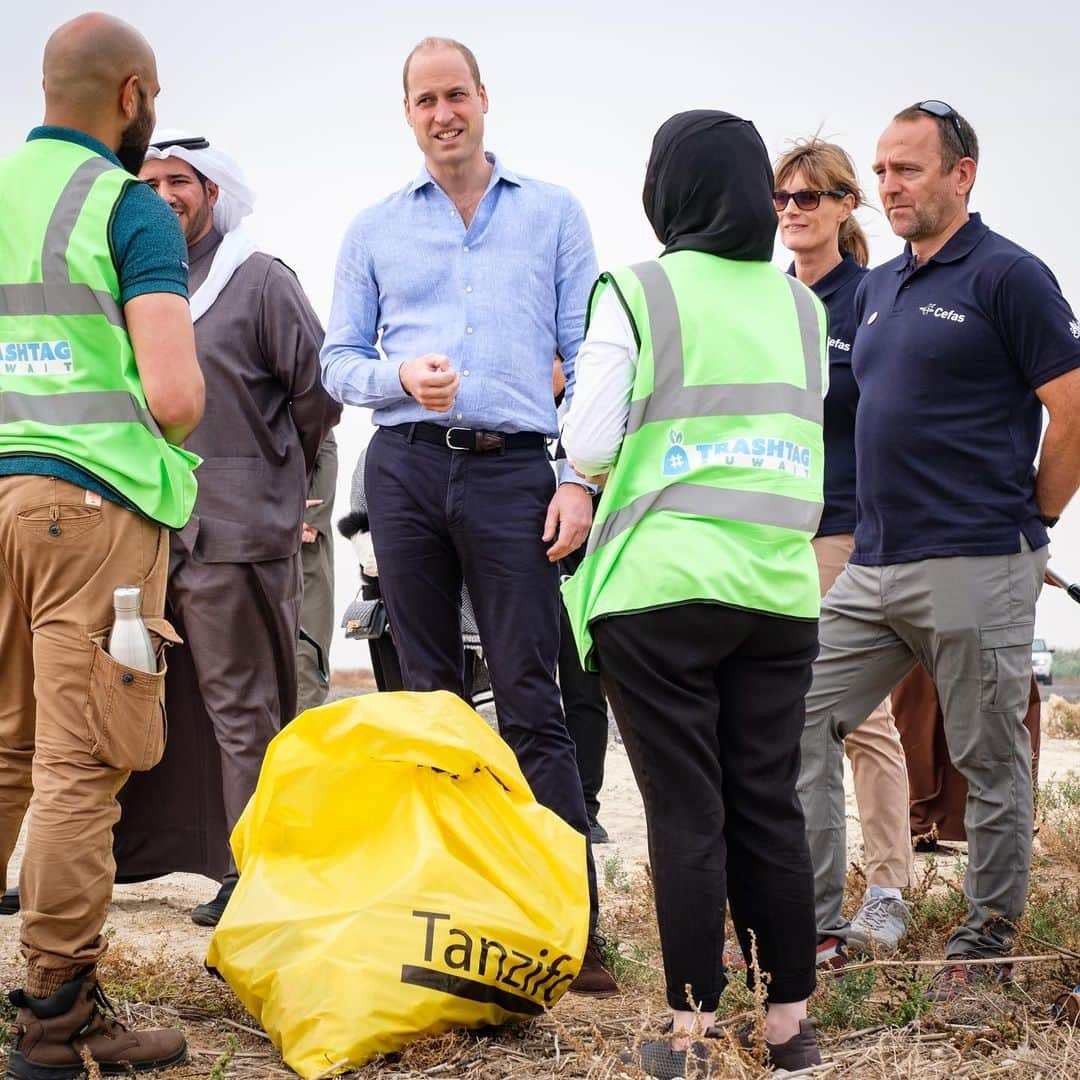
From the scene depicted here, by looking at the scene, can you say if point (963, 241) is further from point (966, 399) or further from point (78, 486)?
point (78, 486)

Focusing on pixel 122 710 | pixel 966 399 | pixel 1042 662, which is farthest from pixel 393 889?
pixel 1042 662

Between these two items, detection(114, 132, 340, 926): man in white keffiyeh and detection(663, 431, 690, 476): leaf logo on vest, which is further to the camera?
detection(114, 132, 340, 926): man in white keffiyeh

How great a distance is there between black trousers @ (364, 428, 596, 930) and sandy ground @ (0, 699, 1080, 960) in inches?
43.1

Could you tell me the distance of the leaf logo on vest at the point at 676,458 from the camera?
2.90m

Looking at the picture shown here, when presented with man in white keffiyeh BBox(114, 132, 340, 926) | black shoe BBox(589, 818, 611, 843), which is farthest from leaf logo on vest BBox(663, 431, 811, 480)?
black shoe BBox(589, 818, 611, 843)

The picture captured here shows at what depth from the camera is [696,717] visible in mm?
2887

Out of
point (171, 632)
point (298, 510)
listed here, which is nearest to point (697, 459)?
point (171, 632)

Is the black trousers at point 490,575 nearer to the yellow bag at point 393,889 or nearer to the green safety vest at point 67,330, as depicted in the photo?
the yellow bag at point 393,889

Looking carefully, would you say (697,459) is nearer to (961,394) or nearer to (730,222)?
(730,222)

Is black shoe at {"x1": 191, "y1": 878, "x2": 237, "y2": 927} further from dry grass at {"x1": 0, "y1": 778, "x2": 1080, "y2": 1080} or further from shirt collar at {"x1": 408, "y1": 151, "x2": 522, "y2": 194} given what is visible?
shirt collar at {"x1": 408, "y1": 151, "x2": 522, "y2": 194}

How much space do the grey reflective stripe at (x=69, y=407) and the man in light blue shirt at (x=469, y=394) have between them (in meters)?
0.84

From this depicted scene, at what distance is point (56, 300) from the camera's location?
9.89 feet

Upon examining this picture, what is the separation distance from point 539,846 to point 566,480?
106cm

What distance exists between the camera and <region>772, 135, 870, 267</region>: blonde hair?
4.79 metres
